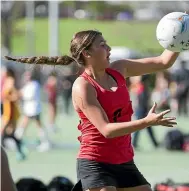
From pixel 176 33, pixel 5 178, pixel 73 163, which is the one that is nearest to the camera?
pixel 5 178

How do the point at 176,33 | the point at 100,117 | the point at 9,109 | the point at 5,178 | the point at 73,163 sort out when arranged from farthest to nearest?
the point at 9,109
the point at 73,163
the point at 176,33
the point at 5,178
the point at 100,117

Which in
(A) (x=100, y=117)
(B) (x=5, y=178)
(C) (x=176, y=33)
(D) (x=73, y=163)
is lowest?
(D) (x=73, y=163)

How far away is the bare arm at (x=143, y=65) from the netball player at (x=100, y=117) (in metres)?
0.19

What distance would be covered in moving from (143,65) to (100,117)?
2.68ft

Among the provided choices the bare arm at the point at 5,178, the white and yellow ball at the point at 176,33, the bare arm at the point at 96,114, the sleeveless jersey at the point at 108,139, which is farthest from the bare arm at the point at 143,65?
the bare arm at the point at 5,178

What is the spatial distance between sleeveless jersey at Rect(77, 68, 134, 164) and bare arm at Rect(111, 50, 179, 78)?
1.06 feet

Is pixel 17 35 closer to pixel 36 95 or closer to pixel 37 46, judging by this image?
pixel 37 46

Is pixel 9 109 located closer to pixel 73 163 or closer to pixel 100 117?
pixel 73 163

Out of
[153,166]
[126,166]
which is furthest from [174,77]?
[126,166]

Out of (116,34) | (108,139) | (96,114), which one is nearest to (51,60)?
(96,114)

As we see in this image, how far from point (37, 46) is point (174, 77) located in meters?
29.2

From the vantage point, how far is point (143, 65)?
634 cm

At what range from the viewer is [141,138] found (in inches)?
738

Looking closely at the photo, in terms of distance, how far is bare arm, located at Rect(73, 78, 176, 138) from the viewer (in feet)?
18.2
